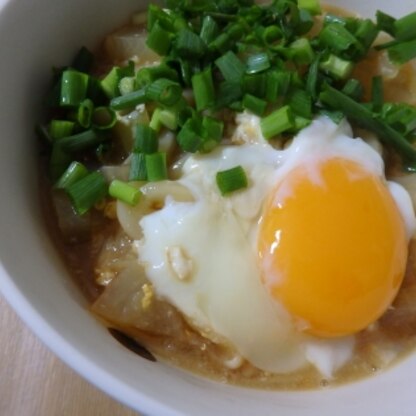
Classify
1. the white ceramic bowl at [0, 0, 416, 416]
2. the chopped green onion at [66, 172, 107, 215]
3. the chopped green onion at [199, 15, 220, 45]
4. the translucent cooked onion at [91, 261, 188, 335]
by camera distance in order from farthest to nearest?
the chopped green onion at [199, 15, 220, 45], the chopped green onion at [66, 172, 107, 215], the translucent cooked onion at [91, 261, 188, 335], the white ceramic bowl at [0, 0, 416, 416]

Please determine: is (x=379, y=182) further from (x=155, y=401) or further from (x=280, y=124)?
(x=155, y=401)

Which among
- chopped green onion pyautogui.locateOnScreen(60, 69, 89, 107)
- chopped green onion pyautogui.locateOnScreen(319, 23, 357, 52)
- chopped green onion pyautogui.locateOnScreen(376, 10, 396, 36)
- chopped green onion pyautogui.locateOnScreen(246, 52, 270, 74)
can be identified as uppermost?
→ chopped green onion pyautogui.locateOnScreen(60, 69, 89, 107)

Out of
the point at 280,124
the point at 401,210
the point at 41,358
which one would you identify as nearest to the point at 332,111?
the point at 280,124

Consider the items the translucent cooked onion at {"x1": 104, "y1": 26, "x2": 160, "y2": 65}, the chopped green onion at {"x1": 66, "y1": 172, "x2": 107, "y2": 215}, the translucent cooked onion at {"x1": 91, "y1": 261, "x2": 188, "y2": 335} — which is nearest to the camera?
the translucent cooked onion at {"x1": 91, "y1": 261, "x2": 188, "y2": 335}

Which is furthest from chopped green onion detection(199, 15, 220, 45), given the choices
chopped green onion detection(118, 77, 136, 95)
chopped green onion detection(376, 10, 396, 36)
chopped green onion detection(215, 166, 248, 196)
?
chopped green onion detection(376, 10, 396, 36)

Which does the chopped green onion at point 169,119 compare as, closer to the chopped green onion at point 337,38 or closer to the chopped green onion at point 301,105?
the chopped green onion at point 301,105

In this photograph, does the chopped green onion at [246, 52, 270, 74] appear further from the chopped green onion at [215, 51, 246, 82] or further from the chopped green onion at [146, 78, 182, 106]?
the chopped green onion at [146, 78, 182, 106]

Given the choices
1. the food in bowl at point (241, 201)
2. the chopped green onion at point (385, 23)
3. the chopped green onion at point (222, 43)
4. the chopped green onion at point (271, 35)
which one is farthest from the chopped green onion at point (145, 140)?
the chopped green onion at point (385, 23)
